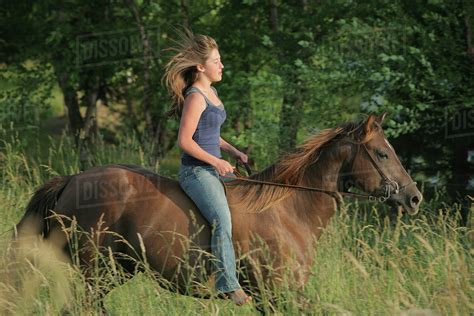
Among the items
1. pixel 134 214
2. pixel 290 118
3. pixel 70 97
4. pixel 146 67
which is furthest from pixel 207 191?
pixel 70 97

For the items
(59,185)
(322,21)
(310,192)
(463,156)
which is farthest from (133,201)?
(322,21)

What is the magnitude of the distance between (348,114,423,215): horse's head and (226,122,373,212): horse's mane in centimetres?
8

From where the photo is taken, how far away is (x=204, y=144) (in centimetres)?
564

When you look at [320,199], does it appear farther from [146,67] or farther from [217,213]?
[146,67]

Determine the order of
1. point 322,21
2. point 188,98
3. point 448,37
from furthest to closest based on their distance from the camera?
1. point 322,21
2. point 448,37
3. point 188,98

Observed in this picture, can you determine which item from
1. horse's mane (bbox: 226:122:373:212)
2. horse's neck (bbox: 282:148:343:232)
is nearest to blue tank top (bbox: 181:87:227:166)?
horse's mane (bbox: 226:122:373:212)

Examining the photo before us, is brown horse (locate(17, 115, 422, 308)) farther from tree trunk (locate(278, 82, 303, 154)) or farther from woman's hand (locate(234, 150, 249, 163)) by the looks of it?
tree trunk (locate(278, 82, 303, 154))

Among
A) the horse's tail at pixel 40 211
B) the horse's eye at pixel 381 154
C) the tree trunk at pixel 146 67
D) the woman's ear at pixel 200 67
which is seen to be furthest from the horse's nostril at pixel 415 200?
the tree trunk at pixel 146 67

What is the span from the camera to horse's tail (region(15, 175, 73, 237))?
571 cm

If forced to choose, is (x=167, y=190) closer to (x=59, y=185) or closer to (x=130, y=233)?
(x=130, y=233)

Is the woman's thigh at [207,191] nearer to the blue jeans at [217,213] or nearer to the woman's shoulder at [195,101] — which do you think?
the blue jeans at [217,213]

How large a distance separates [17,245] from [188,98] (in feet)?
5.44

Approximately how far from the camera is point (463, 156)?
33.3 feet

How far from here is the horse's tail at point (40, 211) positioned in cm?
571
